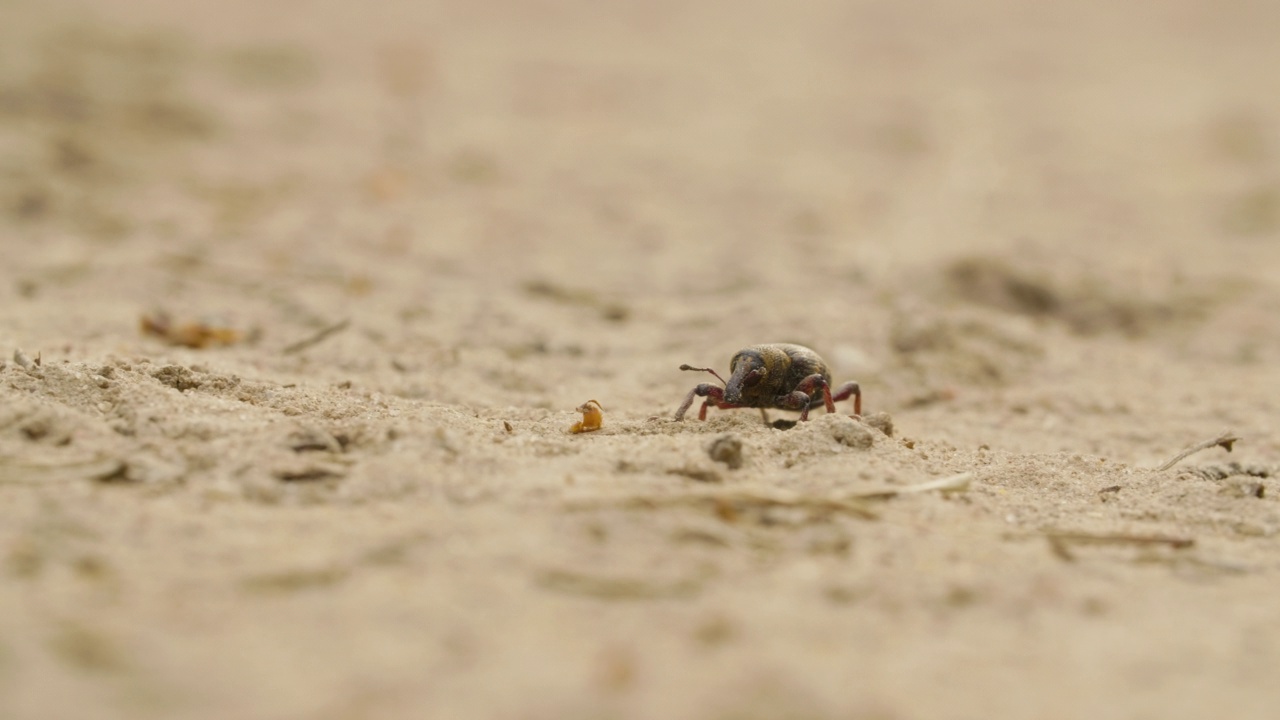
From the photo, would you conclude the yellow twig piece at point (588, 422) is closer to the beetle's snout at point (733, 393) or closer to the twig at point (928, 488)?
the beetle's snout at point (733, 393)

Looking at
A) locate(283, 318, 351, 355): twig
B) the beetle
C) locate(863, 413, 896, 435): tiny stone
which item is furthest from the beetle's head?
locate(283, 318, 351, 355): twig

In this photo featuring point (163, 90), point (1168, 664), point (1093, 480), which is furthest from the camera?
point (163, 90)

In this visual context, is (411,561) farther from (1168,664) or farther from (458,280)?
(458,280)

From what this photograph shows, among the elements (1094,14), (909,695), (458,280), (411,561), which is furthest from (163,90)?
(1094,14)

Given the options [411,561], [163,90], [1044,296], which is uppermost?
[163,90]

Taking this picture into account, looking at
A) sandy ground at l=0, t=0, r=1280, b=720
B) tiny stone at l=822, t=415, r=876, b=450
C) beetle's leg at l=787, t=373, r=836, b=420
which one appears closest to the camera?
sandy ground at l=0, t=0, r=1280, b=720

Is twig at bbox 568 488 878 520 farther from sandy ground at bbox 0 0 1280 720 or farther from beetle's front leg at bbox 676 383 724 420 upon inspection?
beetle's front leg at bbox 676 383 724 420
